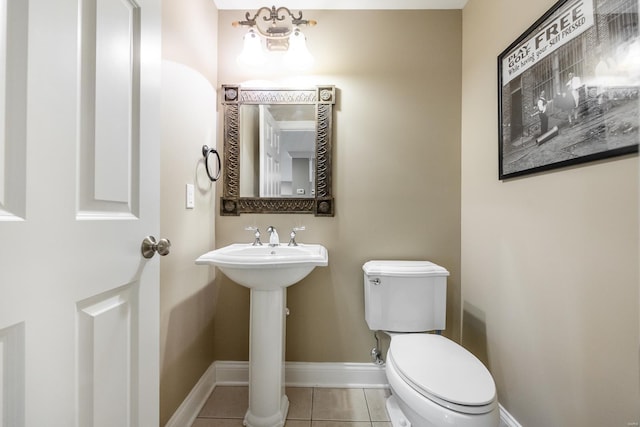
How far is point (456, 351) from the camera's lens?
1146mm

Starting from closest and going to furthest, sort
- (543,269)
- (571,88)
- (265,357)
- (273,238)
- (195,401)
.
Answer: (571,88), (543,269), (265,357), (195,401), (273,238)

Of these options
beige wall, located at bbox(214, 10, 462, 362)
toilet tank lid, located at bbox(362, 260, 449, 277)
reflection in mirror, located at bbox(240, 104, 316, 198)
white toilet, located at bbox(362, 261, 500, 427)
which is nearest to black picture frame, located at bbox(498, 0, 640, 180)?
beige wall, located at bbox(214, 10, 462, 362)

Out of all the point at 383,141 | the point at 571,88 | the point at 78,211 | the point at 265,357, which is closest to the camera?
the point at 78,211

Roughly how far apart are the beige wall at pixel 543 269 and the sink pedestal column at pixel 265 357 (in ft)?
3.44

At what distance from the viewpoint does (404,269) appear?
1459 mm

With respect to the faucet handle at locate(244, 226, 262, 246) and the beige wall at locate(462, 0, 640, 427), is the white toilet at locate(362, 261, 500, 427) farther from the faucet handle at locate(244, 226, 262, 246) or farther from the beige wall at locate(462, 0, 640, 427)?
the faucet handle at locate(244, 226, 262, 246)

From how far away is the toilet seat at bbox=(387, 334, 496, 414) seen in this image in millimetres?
876

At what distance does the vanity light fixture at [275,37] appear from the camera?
1535 millimetres

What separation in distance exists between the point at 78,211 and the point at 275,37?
1.44 meters

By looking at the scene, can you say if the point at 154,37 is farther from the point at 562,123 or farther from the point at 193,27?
the point at 562,123

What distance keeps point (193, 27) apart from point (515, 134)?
159 cm

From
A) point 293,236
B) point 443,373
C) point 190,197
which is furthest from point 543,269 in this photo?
point 190,197

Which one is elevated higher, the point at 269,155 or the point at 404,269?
the point at 269,155

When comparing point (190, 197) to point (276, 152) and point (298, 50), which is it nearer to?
point (276, 152)
